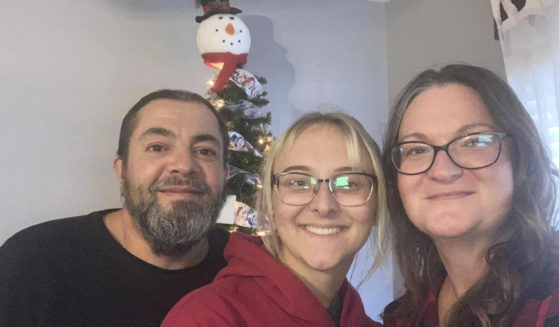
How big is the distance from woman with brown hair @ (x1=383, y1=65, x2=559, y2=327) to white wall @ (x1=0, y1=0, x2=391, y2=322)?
1928mm

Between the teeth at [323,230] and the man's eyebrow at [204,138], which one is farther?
the man's eyebrow at [204,138]

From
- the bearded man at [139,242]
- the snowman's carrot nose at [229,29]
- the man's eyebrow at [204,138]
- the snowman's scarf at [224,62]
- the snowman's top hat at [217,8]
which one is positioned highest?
the snowman's top hat at [217,8]

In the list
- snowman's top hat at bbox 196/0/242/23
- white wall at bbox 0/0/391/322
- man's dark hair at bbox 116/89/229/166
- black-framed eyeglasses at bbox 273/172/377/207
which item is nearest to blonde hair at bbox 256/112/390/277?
black-framed eyeglasses at bbox 273/172/377/207

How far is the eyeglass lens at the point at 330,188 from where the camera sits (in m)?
1.13

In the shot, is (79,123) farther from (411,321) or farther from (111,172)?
(411,321)

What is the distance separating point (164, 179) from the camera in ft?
5.04

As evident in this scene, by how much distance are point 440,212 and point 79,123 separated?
6.91 feet

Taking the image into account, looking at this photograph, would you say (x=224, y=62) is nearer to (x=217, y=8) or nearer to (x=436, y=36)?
(x=217, y=8)

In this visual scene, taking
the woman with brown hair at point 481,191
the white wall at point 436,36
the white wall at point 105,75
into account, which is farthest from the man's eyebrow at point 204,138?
the white wall at point 436,36

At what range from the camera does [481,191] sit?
98cm

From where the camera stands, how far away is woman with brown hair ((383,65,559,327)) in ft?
3.18

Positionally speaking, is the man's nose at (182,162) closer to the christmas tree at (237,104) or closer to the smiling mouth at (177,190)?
the smiling mouth at (177,190)

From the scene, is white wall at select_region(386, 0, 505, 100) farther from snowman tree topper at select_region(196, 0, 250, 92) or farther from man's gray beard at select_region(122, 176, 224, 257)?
man's gray beard at select_region(122, 176, 224, 257)

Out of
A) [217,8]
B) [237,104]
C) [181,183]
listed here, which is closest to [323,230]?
[181,183]
